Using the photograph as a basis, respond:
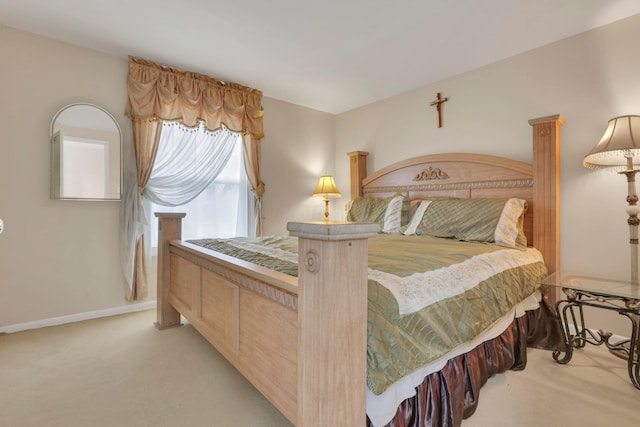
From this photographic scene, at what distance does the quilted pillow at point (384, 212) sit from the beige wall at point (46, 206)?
2.31 m

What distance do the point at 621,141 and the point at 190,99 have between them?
347cm

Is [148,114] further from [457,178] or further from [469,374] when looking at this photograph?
[469,374]

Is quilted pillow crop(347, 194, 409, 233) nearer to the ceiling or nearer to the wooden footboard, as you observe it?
the ceiling

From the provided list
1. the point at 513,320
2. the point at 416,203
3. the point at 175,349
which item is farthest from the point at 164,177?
the point at 513,320

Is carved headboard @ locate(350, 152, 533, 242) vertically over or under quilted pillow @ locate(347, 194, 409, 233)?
over

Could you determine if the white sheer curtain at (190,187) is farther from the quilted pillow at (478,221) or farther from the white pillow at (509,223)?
the white pillow at (509,223)

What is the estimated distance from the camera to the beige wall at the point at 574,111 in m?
2.21

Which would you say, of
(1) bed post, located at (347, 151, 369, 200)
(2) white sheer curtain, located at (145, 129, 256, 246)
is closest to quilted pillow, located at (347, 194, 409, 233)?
(1) bed post, located at (347, 151, 369, 200)

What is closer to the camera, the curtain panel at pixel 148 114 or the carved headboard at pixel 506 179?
the carved headboard at pixel 506 179

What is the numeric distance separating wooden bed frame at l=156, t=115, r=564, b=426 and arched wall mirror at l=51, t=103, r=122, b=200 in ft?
2.74

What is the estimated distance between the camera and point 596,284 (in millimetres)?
1819

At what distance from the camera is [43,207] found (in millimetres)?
2545

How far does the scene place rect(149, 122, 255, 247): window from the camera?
3281 millimetres

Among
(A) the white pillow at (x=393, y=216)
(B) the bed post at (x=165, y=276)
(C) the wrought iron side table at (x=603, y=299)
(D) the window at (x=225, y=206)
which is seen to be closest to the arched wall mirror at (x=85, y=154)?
(D) the window at (x=225, y=206)
